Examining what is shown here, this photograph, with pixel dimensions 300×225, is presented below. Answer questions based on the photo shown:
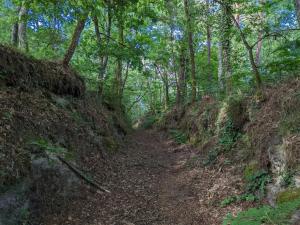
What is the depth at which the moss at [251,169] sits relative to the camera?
635 cm

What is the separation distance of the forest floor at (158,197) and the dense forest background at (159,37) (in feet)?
10.4

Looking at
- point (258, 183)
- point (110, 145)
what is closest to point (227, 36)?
point (110, 145)

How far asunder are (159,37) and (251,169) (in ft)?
54.7

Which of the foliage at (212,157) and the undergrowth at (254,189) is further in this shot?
the foliage at (212,157)

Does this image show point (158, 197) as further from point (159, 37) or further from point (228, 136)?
point (159, 37)

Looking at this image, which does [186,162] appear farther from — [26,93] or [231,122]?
[26,93]

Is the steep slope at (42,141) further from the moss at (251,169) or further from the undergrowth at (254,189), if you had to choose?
the moss at (251,169)

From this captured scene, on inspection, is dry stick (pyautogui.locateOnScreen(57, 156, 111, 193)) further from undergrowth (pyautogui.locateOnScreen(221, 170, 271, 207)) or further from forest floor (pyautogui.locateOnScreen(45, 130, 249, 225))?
undergrowth (pyautogui.locateOnScreen(221, 170, 271, 207))

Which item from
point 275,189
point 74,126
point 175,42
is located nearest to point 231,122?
point 275,189

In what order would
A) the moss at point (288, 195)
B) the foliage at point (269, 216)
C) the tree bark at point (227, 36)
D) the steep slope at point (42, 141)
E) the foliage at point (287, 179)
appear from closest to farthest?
the foliage at point (269, 216), the moss at point (288, 195), the steep slope at point (42, 141), the foliage at point (287, 179), the tree bark at point (227, 36)

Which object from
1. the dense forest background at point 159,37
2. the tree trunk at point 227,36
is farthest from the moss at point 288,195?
the tree trunk at point 227,36

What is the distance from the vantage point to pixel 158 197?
669cm

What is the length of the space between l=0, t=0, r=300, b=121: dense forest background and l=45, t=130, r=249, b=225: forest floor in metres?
3.16

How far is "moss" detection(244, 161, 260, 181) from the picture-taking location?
635cm
